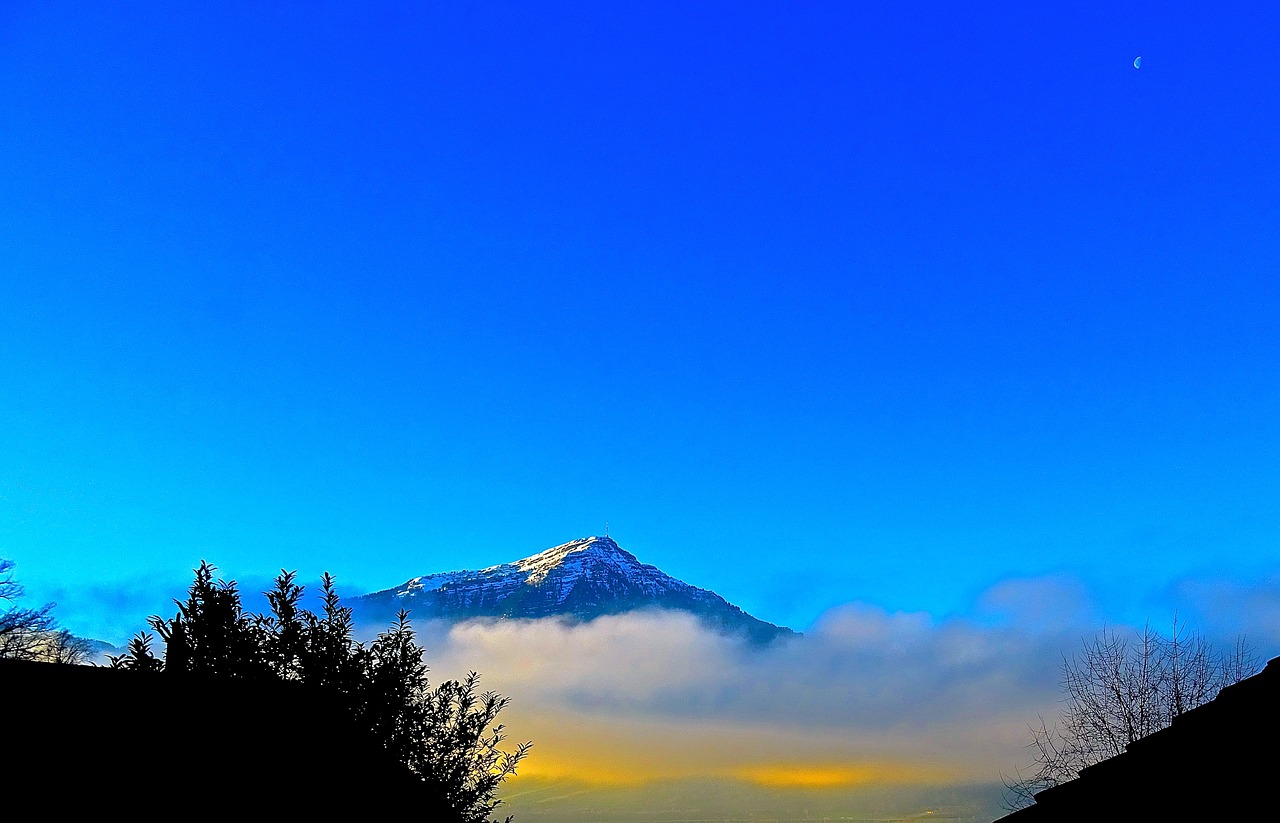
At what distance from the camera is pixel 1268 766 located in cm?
781

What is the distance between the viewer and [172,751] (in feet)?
42.3

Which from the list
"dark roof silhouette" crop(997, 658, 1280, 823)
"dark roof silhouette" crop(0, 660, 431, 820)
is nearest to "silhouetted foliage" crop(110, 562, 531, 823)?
"dark roof silhouette" crop(0, 660, 431, 820)

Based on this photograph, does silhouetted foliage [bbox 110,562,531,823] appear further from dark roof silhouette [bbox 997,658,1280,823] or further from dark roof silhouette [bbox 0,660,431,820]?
dark roof silhouette [bbox 997,658,1280,823]

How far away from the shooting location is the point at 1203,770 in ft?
27.1

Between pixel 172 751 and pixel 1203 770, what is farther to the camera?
pixel 172 751

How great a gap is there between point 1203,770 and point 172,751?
13715 millimetres

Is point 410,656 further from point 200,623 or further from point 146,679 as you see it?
point 146,679

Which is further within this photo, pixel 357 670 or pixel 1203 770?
pixel 357 670

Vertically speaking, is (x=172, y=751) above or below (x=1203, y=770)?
above

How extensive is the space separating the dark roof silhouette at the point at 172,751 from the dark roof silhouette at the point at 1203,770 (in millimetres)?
11637

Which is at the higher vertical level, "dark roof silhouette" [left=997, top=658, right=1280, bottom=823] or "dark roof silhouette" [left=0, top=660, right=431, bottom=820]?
"dark roof silhouette" [left=0, top=660, right=431, bottom=820]

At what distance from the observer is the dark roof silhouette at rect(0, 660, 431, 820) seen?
11320mm

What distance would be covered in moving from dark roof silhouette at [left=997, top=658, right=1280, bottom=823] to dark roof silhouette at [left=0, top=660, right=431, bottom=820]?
11637 millimetres

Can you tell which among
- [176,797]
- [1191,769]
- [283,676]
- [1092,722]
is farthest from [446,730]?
[1092,722]
